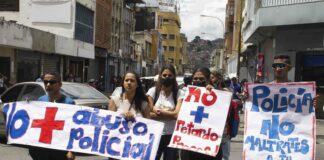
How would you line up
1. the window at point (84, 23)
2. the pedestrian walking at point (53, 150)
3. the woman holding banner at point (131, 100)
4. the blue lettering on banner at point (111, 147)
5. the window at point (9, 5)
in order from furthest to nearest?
1. the window at point (84, 23)
2. the window at point (9, 5)
3. the blue lettering on banner at point (111, 147)
4. the woman holding banner at point (131, 100)
5. the pedestrian walking at point (53, 150)

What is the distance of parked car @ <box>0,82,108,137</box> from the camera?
1049 centimetres

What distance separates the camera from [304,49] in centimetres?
2111

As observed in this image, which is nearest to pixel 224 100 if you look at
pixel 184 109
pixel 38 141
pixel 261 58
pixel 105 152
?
pixel 184 109

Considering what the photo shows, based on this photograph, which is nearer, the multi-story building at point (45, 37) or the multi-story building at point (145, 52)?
the multi-story building at point (45, 37)

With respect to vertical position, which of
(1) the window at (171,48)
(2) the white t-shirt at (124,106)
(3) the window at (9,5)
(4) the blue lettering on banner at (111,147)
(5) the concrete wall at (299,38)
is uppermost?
(1) the window at (171,48)

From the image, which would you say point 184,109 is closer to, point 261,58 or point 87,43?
point 261,58

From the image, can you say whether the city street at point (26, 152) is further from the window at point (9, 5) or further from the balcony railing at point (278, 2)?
the window at point (9, 5)

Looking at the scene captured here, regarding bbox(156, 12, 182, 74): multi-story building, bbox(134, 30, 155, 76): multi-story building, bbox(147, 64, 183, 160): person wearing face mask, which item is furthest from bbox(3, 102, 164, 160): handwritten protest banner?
bbox(156, 12, 182, 74): multi-story building

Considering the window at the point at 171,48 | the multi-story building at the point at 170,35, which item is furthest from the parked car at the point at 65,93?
→ the window at the point at 171,48

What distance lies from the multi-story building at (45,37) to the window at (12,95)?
12.3m

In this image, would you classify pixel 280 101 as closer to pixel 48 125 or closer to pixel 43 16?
pixel 48 125

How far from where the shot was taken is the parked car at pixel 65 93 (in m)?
10.5

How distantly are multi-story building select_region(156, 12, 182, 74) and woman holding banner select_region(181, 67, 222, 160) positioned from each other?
4574 inches

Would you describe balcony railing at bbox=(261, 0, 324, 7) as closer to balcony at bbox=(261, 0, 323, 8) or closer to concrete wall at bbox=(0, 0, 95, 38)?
balcony at bbox=(261, 0, 323, 8)
